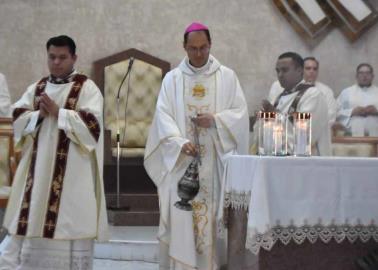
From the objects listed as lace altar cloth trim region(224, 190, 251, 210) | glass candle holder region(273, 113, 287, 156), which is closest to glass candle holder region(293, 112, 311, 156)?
glass candle holder region(273, 113, 287, 156)

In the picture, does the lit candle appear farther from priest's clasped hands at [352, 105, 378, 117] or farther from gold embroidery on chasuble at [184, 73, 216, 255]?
priest's clasped hands at [352, 105, 378, 117]

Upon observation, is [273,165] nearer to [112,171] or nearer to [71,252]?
[71,252]

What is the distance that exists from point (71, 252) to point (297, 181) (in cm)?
194

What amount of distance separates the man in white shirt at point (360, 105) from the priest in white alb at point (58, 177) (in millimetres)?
5011

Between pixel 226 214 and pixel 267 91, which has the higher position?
pixel 267 91

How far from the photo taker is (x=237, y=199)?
4.73 m

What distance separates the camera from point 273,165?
4.43 meters

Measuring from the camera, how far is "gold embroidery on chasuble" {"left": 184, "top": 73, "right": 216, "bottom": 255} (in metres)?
5.73

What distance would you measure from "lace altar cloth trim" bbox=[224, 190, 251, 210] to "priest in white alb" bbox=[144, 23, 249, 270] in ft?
2.05

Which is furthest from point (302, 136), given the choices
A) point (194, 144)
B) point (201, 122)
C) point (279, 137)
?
point (194, 144)

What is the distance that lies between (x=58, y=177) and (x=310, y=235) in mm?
2027

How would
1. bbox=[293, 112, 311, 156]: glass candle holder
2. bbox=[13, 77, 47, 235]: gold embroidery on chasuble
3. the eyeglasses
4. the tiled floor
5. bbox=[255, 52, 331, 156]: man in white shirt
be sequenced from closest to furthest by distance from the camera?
bbox=[293, 112, 311, 156]: glass candle holder < bbox=[13, 77, 47, 235]: gold embroidery on chasuble < the eyeglasses < bbox=[255, 52, 331, 156]: man in white shirt < the tiled floor

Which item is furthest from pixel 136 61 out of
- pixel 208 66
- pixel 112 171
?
pixel 208 66

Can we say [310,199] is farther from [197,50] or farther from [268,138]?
[197,50]
